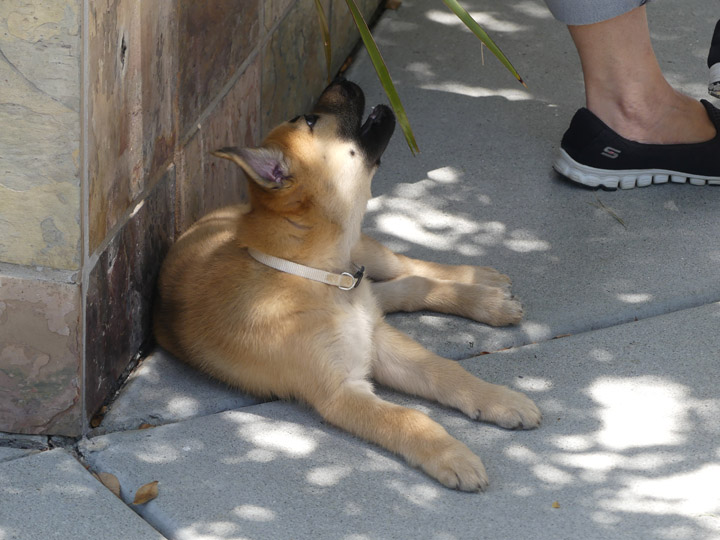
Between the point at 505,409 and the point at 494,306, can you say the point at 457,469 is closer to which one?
the point at 505,409

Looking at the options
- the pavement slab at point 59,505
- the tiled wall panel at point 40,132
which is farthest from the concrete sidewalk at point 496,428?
the tiled wall panel at point 40,132

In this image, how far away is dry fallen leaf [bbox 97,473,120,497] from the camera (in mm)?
2863

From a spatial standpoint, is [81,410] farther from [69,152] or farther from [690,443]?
[690,443]

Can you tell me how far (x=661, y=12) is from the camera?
600cm

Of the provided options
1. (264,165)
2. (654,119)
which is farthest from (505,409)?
(654,119)

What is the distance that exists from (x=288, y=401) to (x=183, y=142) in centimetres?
104

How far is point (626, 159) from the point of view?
4.48 metres

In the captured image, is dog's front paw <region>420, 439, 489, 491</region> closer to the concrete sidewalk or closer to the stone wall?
the concrete sidewalk

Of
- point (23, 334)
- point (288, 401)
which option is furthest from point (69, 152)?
point (288, 401)

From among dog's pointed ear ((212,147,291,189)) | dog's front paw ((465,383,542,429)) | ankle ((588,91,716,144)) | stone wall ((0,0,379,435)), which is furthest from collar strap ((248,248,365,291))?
ankle ((588,91,716,144))

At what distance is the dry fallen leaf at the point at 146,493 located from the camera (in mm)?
2811

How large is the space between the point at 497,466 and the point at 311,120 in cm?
133

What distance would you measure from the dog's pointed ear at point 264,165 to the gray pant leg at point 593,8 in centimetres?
174

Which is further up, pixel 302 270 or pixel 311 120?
pixel 311 120
